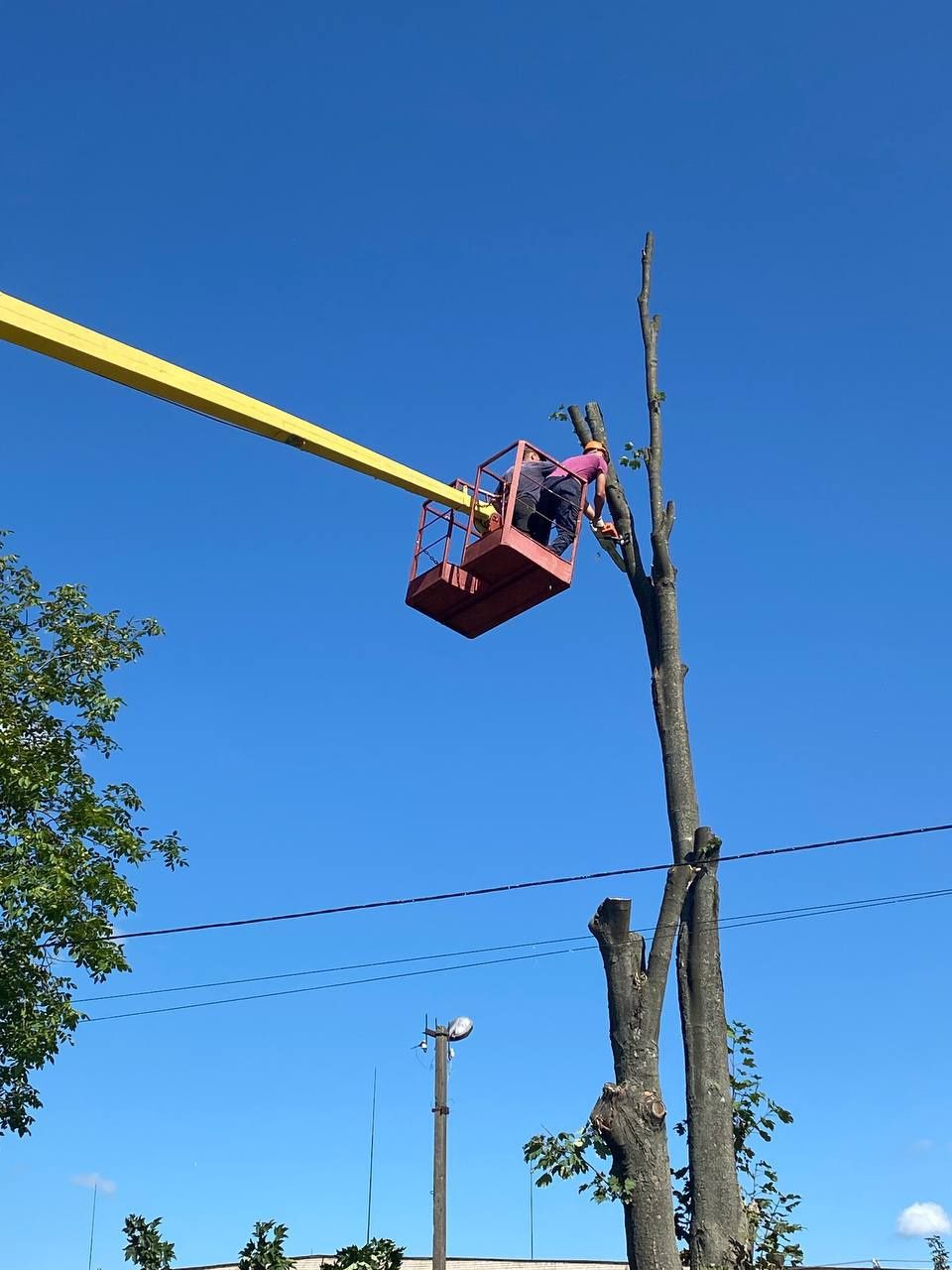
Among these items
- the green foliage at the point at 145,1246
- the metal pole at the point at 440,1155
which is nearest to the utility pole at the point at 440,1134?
the metal pole at the point at 440,1155

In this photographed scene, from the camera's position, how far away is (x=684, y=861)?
10391mm

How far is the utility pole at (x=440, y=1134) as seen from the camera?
18375 millimetres

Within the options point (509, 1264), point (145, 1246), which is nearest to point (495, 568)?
point (145, 1246)

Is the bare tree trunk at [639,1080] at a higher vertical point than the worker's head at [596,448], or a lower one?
lower

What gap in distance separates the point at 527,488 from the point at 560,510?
14.6 inches

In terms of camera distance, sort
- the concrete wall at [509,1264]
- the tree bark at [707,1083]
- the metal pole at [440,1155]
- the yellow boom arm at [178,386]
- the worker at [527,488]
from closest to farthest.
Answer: the yellow boom arm at [178,386] → the tree bark at [707,1083] → the worker at [527,488] → the metal pole at [440,1155] → the concrete wall at [509,1264]

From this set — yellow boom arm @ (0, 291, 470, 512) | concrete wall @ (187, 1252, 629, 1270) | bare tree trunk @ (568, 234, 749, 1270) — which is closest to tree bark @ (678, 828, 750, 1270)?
bare tree trunk @ (568, 234, 749, 1270)

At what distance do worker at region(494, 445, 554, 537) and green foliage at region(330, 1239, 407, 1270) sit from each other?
601 centimetres

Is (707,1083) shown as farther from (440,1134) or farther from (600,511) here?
(440,1134)

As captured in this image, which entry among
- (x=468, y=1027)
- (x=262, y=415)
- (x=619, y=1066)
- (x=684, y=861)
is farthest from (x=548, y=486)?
(x=468, y=1027)

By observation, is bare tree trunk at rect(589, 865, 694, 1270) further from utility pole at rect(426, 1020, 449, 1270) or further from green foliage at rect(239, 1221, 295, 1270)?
utility pole at rect(426, 1020, 449, 1270)

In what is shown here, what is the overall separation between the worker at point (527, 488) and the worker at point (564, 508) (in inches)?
2.0

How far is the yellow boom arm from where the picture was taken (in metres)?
8.56

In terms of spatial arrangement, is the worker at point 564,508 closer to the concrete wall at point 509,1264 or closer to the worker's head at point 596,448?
the worker's head at point 596,448
